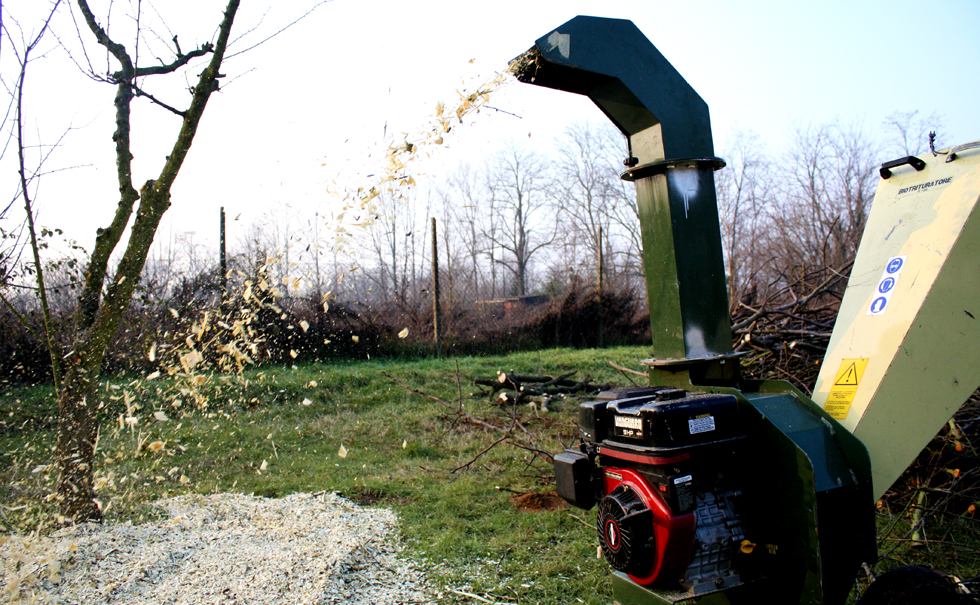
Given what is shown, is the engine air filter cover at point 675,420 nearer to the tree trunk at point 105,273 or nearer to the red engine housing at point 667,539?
the red engine housing at point 667,539

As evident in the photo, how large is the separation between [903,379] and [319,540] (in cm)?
346

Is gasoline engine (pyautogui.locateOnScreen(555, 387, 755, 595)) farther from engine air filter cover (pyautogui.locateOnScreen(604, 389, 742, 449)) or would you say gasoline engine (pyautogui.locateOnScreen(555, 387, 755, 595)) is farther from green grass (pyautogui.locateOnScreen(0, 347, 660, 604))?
green grass (pyautogui.locateOnScreen(0, 347, 660, 604))

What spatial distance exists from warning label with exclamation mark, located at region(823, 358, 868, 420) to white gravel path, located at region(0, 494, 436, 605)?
2337 mm

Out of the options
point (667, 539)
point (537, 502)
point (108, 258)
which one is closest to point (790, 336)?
point (537, 502)

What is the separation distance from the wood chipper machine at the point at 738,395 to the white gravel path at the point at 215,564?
1614 millimetres

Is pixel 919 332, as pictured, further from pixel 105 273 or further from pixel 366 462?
pixel 366 462

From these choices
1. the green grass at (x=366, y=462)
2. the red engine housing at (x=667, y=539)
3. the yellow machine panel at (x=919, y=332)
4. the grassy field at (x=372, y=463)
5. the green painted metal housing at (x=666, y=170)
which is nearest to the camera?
the red engine housing at (x=667, y=539)

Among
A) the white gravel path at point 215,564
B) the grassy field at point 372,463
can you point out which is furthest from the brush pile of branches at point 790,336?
the white gravel path at point 215,564

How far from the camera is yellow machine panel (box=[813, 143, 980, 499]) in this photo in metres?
2.24

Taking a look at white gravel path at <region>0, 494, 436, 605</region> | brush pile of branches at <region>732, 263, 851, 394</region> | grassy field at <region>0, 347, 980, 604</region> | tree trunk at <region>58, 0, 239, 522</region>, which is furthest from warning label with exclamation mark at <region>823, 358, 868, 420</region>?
tree trunk at <region>58, 0, 239, 522</region>

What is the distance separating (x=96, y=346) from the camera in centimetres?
416

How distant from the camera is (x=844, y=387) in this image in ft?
8.02

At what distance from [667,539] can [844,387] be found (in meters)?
1.02

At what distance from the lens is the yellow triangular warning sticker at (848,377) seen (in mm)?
2420
